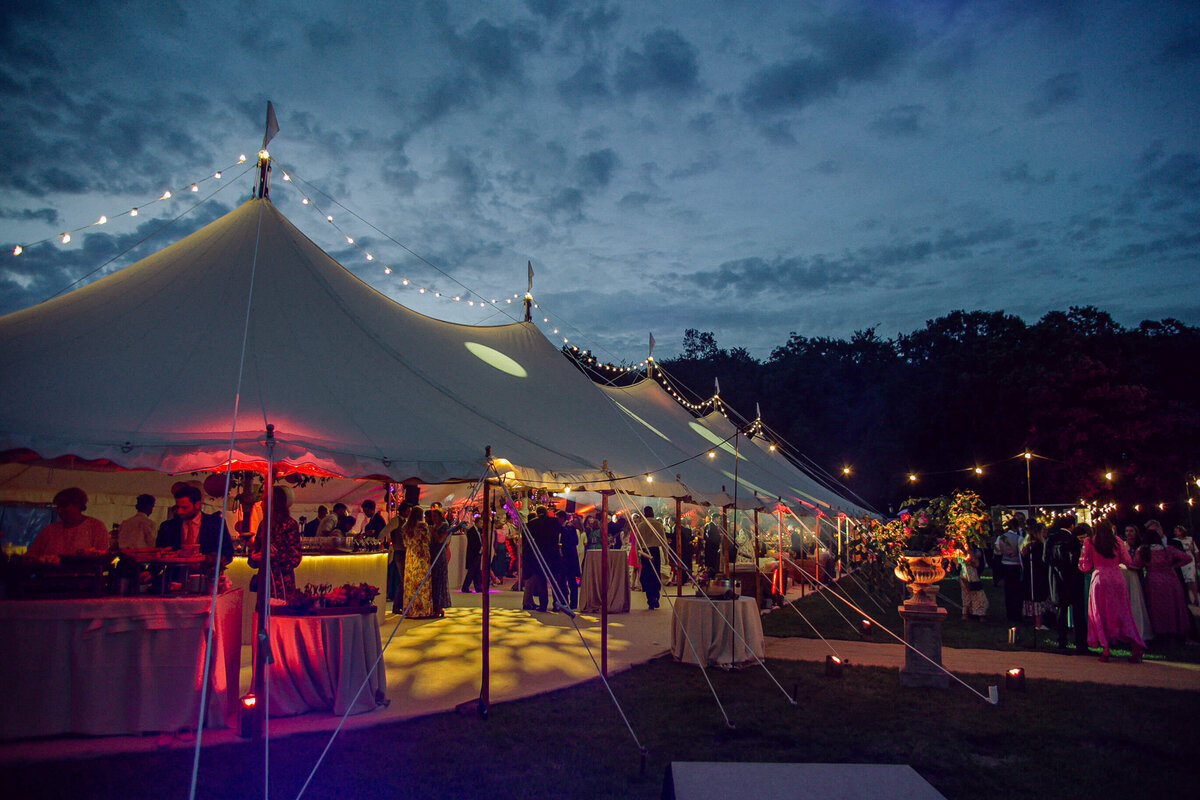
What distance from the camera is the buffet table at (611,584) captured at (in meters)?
10.8

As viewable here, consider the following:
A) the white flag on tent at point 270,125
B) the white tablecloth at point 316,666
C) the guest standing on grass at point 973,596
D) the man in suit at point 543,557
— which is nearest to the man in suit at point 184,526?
the white tablecloth at point 316,666

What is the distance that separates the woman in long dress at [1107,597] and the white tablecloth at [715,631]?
354 centimetres

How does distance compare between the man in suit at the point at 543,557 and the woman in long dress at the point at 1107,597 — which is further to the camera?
the man in suit at the point at 543,557

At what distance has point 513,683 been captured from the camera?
5887 millimetres

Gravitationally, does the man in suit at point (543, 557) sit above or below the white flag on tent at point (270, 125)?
below

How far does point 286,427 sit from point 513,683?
2838 millimetres

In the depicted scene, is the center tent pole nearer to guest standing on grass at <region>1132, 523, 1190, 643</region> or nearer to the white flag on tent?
the white flag on tent

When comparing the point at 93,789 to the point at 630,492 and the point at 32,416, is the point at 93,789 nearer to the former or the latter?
the point at 32,416

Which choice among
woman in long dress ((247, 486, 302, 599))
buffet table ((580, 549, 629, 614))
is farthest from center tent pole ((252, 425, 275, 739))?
buffet table ((580, 549, 629, 614))

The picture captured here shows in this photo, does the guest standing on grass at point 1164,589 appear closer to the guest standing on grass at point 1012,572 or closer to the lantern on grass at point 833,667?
the guest standing on grass at point 1012,572

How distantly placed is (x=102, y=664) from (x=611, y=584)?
7.42 meters

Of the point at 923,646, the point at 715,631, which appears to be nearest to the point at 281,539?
the point at 715,631

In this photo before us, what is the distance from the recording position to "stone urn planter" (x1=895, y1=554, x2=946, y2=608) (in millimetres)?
6496

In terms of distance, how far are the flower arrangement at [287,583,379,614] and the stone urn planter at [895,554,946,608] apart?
456 cm
